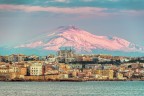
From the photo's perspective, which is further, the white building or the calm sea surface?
the white building

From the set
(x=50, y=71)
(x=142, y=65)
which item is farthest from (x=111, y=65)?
(x=50, y=71)

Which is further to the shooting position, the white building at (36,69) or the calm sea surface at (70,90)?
the white building at (36,69)

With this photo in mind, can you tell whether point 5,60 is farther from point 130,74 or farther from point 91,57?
point 130,74

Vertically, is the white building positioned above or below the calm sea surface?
above

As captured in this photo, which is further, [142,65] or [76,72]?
[142,65]

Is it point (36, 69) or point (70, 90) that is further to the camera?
point (36, 69)

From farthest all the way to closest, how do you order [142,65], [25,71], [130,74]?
1. [142,65]
2. [130,74]
3. [25,71]

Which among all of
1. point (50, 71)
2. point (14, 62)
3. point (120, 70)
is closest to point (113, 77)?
point (120, 70)

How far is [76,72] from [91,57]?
22475 millimetres

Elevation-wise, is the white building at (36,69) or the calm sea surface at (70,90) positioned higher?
the white building at (36,69)

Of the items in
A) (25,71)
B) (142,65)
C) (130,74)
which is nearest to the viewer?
(25,71)

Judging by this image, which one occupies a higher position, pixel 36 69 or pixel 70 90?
pixel 36 69

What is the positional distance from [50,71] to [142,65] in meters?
24.1

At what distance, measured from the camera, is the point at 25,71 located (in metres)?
127
